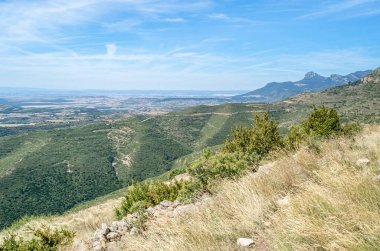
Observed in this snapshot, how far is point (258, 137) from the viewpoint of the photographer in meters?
23.7

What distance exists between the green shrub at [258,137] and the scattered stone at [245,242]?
16135 mm

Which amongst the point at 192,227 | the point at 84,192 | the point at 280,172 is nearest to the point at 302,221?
the point at 192,227

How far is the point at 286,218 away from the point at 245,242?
69 cm

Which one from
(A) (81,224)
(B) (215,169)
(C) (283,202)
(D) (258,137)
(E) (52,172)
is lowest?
(E) (52,172)

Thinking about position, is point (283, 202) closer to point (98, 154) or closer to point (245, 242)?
point (245, 242)

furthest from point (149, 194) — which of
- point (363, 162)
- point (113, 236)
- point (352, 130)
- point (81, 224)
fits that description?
point (352, 130)

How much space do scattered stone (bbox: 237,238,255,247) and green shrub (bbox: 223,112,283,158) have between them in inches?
635

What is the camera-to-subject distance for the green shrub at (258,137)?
21920 millimetres

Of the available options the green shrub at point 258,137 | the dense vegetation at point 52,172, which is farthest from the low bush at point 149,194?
the dense vegetation at point 52,172

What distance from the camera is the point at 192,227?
5371 mm

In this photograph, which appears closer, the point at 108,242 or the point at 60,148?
the point at 108,242

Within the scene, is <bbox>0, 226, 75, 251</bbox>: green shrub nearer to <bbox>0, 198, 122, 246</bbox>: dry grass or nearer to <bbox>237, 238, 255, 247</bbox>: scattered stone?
<bbox>0, 198, 122, 246</bbox>: dry grass

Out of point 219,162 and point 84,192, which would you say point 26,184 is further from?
point 219,162

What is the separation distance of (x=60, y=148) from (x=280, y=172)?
6008 inches
